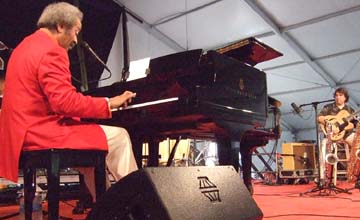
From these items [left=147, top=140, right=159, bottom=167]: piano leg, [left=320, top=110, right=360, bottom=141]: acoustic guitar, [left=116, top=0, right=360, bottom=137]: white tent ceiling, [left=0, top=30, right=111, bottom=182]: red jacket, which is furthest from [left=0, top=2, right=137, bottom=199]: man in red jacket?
[left=116, top=0, right=360, bottom=137]: white tent ceiling

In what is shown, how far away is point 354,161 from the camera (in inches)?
223

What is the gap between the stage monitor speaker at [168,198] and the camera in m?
1.40

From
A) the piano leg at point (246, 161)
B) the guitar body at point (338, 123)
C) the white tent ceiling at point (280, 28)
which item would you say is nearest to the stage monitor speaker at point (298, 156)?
the guitar body at point (338, 123)

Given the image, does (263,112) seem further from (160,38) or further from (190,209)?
(160,38)

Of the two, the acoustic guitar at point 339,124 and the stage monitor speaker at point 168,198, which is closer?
the stage monitor speaker at point 168,198

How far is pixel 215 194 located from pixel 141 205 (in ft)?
1.47

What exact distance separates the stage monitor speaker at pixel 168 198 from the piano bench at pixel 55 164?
29 cm

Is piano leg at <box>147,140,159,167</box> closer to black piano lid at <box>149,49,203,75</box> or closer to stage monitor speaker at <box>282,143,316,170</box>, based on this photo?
black piano lid at <box>149,49,203,75</box>

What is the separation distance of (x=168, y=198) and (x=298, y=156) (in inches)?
254

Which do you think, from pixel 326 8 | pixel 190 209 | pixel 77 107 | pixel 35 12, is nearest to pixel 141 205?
pixel 190 209

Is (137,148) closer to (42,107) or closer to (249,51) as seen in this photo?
(249,51)

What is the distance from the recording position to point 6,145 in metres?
1.78

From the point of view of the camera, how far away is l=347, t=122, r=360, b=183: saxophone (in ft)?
17.8

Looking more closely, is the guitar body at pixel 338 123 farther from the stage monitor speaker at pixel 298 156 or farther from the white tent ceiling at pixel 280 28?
the white tent ceiling at pixel 280 28
